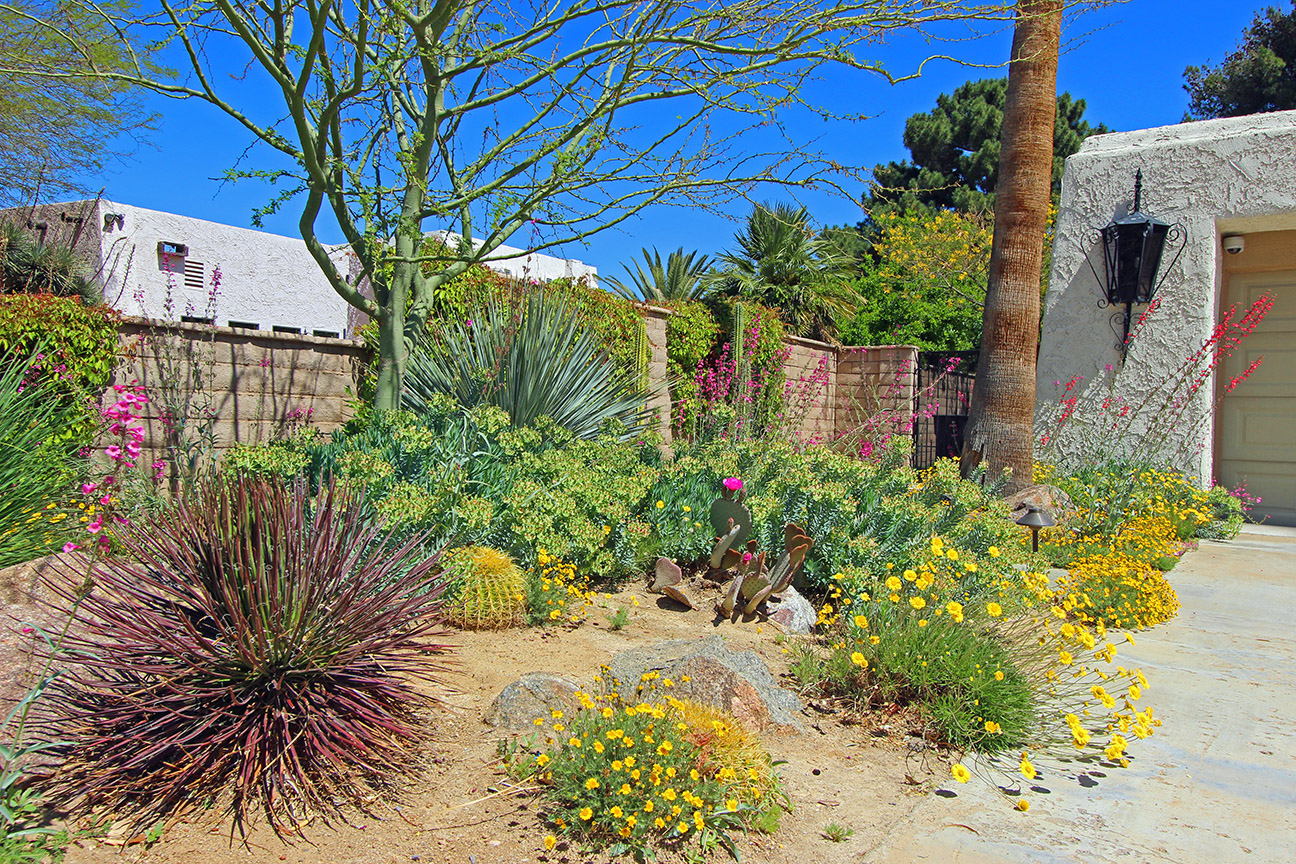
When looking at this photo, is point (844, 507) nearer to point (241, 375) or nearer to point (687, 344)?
point (241, 375)

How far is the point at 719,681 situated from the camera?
10.8 feet

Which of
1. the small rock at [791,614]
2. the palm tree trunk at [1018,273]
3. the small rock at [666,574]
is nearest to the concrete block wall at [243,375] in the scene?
the palm tree trunk at [1018,273]

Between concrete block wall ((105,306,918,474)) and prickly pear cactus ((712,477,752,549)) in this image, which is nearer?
prickly pear cactus ((712,477,752,549))

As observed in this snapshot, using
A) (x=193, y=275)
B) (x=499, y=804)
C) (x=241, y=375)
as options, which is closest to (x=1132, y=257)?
(x=499, y=804)

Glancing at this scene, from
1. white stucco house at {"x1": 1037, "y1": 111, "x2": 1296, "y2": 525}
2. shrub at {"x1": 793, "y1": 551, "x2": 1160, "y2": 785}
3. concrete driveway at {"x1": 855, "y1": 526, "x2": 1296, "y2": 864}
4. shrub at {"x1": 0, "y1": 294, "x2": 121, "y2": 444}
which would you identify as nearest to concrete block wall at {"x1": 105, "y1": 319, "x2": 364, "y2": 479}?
shrub at {"x1": 0, "y1": 294, "x2": 121, "y2": 444}

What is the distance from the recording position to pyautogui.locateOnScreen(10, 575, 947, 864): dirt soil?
2.37 meters

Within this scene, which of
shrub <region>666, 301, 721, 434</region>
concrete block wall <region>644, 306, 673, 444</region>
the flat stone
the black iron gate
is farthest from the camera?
the black iron gate

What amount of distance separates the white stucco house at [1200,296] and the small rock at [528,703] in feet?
23.2

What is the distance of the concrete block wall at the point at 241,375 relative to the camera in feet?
19.9

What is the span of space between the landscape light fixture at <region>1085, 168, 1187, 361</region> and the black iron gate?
152 inches

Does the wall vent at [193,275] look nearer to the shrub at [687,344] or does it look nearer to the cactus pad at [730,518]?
the shrub at [687,344]

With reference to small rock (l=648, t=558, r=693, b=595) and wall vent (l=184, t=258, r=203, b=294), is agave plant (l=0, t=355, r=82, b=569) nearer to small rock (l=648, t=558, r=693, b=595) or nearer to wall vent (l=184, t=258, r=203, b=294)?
small rock (l=648, t=558, r=693, b=595)

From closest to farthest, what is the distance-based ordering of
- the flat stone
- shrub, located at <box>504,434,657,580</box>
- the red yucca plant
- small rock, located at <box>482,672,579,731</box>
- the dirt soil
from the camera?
the dirt soil, the red yucca plant, small rock, located at <box>482,672,579,731</box>, the flat stone, shrub, located at <box>504,434,657,580</box>

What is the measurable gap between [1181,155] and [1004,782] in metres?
7.86
